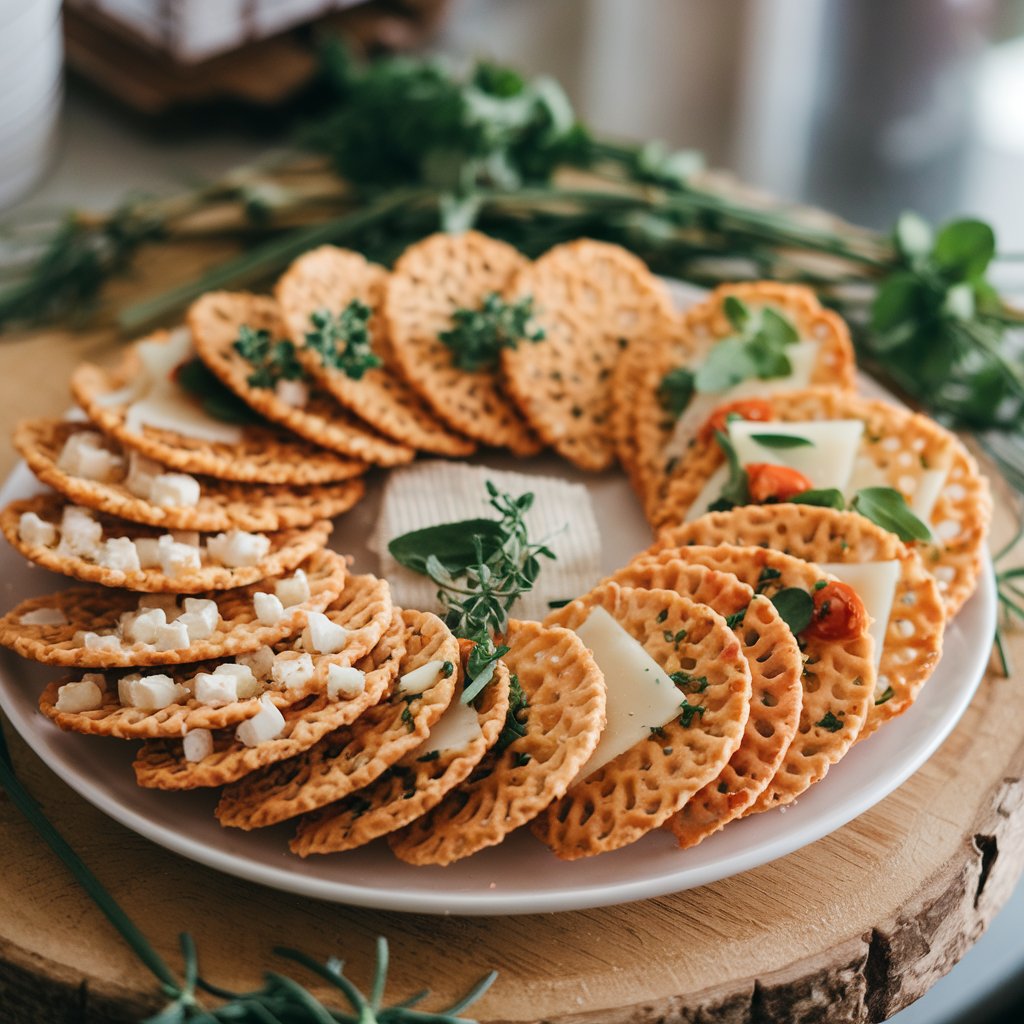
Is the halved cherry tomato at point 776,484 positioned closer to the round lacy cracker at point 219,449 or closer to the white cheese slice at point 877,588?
the white cheese slice at point 877,588

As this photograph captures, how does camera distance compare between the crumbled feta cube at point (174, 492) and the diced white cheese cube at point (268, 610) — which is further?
the crumbled feta cube at point (174, 492)

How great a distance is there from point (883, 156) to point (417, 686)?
15.4ft

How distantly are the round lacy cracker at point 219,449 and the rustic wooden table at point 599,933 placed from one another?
691 mm

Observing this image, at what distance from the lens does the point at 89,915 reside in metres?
2.12

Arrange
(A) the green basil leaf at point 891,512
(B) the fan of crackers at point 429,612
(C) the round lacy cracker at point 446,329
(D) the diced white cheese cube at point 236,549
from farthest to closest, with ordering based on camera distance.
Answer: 1. (C) the round lacy cracker at point 446,329
2. (A) the green basil leaf at point 891,512
3. (D) the diced white cheese cube at point 236,549
4. (B) the fan of crackers at point 429,612

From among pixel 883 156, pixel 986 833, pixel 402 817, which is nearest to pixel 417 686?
pixel 402 817

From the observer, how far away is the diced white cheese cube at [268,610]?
2.25 metres

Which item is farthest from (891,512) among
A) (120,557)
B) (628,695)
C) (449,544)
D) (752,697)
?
(120,557)

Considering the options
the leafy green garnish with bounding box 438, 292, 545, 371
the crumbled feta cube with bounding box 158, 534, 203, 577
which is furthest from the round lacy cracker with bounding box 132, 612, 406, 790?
the leafy green garnish with bounding box 438, 292, 545, 371

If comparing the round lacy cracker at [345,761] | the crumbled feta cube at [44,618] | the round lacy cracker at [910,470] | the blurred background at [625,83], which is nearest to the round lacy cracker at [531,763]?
the round lacy cracker at [345,761]

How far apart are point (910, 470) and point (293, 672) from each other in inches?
56.0

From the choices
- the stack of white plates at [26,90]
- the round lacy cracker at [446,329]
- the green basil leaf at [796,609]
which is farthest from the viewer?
the stack of white plates at [26,90]

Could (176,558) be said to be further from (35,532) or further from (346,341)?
(346,341)

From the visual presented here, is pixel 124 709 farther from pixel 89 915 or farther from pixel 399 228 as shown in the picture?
pixel 399 228
